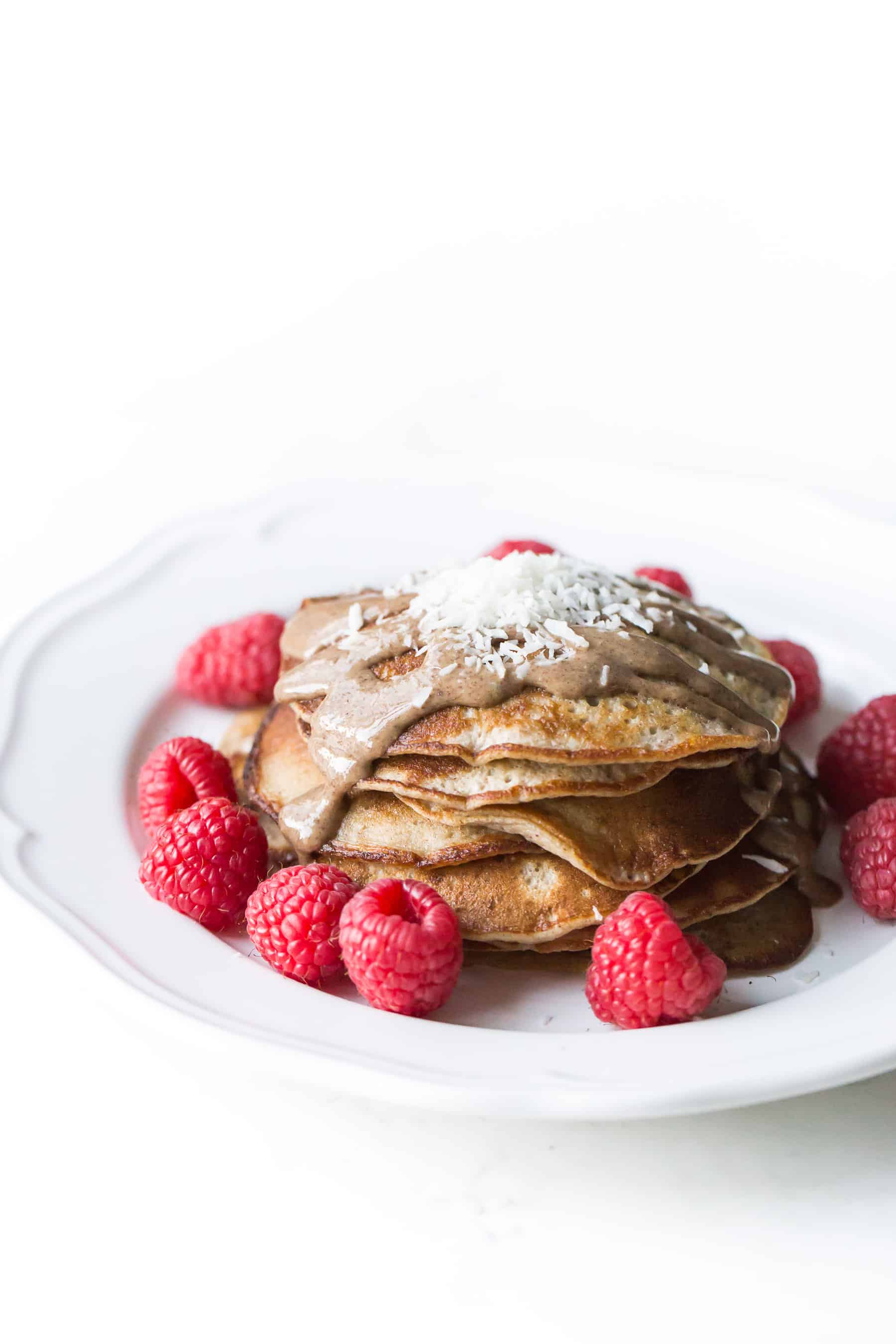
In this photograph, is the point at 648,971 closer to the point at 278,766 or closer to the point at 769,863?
the point at 769,863

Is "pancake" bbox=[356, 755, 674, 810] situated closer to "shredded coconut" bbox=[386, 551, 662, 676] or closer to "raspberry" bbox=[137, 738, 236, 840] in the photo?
"shredded coconut" bbox=[386, 551, 662, 676]

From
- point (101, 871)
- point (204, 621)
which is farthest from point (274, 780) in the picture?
point (204, 621)

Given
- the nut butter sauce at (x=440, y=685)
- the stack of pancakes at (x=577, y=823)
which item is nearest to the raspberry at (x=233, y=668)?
the nut butter sauce at (x=440, y=685)

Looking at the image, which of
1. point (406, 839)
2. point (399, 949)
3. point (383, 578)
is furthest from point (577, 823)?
point (383, 578)

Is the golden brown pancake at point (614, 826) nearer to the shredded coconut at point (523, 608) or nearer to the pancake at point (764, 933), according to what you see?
the pancake at point (764, 933)

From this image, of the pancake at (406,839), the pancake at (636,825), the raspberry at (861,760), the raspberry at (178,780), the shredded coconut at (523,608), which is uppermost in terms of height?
the shredded coconut at (523,608)

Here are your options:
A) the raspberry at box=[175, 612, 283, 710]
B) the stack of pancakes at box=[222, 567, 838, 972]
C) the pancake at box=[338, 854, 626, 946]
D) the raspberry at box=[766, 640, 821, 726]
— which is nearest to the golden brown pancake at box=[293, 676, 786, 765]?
the stack of pancakes at box=[222, 567, 838, 972]
